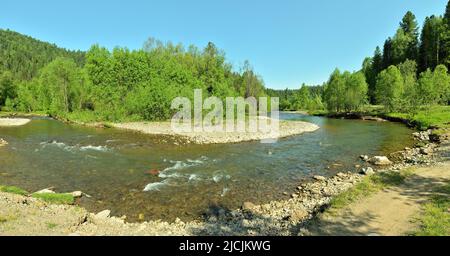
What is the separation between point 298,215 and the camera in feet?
43.7

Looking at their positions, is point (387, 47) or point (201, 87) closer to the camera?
point (201, 87)

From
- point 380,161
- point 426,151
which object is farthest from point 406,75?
point 380,161

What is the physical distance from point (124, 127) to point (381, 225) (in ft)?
160

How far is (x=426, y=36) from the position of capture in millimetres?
94312

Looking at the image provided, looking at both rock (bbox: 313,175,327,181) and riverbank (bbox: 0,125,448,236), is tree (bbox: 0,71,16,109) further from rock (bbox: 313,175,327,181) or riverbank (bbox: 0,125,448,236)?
rock (bbox: 313,175,327,181)

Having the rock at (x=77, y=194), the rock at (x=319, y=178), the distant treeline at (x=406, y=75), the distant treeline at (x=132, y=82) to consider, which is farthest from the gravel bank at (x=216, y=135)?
the distant treeline at (x=406, y=75)

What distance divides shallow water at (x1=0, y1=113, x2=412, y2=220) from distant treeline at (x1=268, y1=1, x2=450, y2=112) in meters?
41.1

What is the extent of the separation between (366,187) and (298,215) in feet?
14.9

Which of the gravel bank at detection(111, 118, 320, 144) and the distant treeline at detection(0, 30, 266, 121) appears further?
the distant treeline at detection(0, 30, 266, 121)

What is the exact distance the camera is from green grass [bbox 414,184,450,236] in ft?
31.5

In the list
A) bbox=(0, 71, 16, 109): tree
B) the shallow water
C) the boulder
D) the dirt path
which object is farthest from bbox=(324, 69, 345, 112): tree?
bbox=(0, 71, 16, 109): tree
